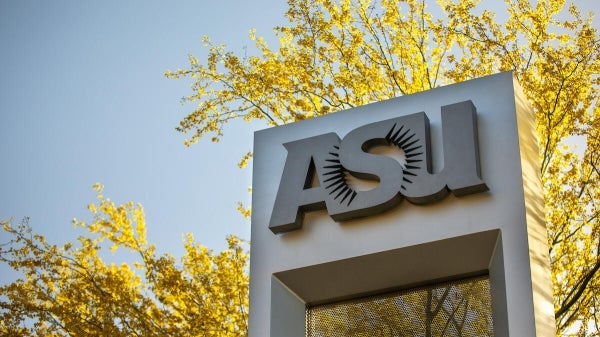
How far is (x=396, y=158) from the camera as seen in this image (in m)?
6.20

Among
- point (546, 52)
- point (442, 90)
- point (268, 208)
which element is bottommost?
point (268, 208)

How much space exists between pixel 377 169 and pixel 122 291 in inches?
177

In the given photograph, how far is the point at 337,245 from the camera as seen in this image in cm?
607

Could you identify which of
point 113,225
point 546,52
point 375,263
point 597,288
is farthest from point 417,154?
point 113,225

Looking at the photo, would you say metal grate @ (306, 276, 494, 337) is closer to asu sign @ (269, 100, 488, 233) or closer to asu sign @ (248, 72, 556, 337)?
asu sign @ (248, 72, 556, 337)

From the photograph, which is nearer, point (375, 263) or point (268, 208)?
point (375, 263)

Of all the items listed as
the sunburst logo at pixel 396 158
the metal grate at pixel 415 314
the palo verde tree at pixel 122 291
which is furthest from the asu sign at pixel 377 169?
the palo verde tree at pixel 122 291

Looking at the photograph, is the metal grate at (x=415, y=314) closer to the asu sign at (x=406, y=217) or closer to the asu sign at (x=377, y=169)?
the asu sign at (x=406, y=217)

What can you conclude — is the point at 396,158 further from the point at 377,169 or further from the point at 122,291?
the point at 122,291

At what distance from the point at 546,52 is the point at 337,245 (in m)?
4.55

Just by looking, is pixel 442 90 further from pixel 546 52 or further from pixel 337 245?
pixel 546 52

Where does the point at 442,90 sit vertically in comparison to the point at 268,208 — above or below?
above

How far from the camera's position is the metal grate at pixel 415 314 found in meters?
5.75

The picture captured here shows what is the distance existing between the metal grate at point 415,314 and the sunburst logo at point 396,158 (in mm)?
657
